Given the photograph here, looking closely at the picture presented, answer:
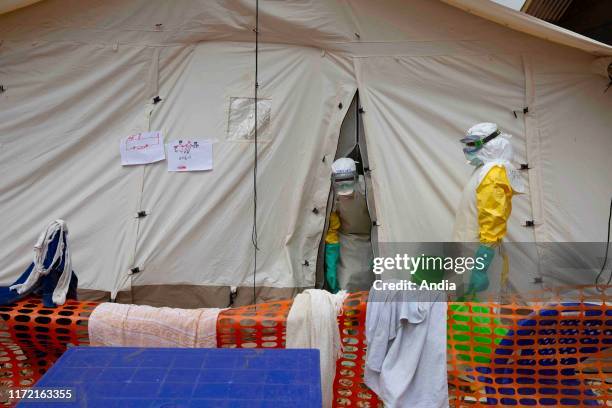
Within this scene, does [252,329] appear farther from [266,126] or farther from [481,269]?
[266,126]

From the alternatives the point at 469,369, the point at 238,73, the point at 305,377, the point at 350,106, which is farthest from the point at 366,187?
the point at 305,377

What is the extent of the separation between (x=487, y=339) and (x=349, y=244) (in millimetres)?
1898

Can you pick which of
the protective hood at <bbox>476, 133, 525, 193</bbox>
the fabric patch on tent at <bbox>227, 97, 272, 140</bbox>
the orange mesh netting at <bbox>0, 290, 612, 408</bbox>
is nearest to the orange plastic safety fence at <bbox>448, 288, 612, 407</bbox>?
the orange mesh netting at <bbox>0, 290, 612, 408</bbox>

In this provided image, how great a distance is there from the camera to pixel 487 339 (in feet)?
6.50

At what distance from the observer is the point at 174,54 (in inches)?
145

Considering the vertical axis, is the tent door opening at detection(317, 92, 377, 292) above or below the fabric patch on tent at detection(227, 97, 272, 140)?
below

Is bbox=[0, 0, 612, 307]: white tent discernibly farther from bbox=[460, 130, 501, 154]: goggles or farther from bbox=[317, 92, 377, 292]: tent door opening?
bbox=[460, 130, 501, 154]: goggles

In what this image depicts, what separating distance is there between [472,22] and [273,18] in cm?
170

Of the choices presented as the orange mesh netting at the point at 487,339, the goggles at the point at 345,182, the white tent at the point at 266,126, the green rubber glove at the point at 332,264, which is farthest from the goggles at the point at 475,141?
the green rubber glove at the point at 332,264

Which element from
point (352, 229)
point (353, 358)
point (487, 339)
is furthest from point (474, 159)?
point (353, 358)

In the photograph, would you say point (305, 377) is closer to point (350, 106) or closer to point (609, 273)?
point (350, 106)

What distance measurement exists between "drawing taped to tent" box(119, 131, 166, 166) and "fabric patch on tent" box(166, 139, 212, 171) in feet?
0.28

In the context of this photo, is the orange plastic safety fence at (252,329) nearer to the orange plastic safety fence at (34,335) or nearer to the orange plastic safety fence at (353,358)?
the orange plastic safety fence at (353,358)

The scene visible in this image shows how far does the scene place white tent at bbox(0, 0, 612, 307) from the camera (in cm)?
348
